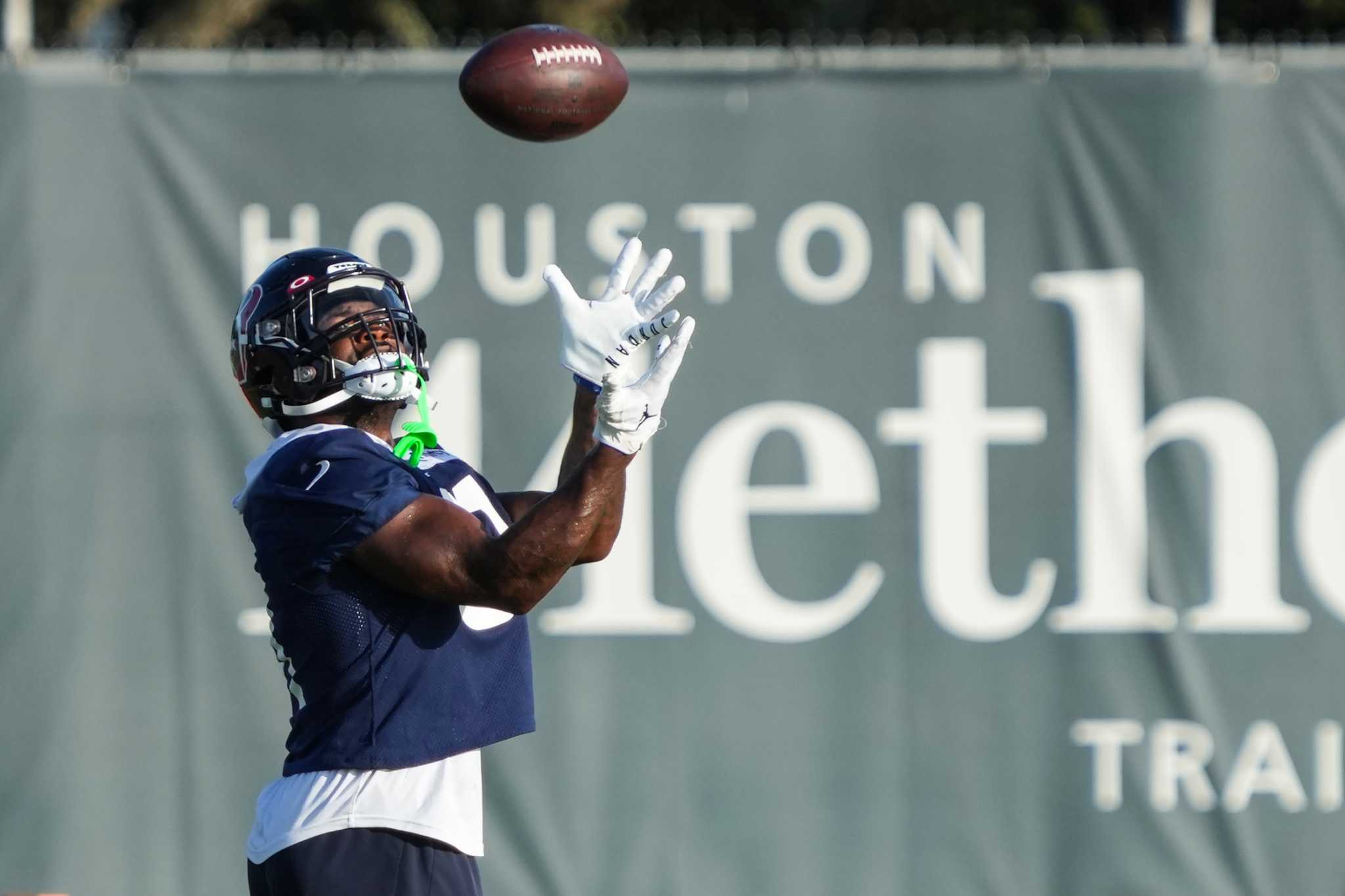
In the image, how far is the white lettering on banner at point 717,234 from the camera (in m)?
4.41

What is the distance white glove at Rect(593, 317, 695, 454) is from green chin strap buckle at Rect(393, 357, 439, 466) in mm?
446

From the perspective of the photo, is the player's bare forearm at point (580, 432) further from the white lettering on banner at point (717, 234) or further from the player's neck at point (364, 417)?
the white lettering on banner at point (717, 234)

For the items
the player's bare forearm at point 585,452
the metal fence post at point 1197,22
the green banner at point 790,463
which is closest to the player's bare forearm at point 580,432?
the player's bare forearm at point 585,452

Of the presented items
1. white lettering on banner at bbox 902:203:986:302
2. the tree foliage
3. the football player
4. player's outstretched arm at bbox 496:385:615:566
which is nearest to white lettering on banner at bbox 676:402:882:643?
white lettering on banner at bbox 902:203:986:302

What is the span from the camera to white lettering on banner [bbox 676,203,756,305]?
14.5ft

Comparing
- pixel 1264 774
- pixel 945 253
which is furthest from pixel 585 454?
pixel 1264 774

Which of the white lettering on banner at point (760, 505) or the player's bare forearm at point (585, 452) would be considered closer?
the player's bare forearm at point (585, 452)

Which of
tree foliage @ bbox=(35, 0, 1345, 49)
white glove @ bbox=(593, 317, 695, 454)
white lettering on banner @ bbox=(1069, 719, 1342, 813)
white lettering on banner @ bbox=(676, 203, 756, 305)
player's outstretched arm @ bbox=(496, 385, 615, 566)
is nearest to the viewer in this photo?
white glove @ bbox=(593, 317, 695, 454)

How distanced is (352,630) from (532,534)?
1.16ft

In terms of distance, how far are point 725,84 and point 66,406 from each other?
6.32 feet

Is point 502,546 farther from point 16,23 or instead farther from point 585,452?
point 16,23

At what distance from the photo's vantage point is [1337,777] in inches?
170

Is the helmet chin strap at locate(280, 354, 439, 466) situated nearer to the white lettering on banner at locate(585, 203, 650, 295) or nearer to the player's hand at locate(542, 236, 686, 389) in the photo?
the player's hand at locate(542, 236, 686, 389)

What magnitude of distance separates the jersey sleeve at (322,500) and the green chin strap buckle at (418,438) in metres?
0.18
